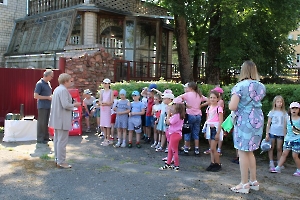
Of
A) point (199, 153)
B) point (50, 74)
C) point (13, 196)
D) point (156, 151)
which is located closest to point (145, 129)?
point (156, 151)

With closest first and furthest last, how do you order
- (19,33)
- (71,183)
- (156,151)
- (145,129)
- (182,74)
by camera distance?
1. (71,183)
2. (156,151)
3. (145,129)
4. (182,74)
5. (19,33)

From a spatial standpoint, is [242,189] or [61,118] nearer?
[242,189]

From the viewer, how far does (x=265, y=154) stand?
26.1 feet

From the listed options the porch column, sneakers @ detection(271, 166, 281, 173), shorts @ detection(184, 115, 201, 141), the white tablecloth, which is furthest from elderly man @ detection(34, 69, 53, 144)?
the porch column

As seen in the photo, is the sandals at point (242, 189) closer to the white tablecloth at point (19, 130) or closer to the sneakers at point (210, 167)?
the sneakers at point (210, 167)

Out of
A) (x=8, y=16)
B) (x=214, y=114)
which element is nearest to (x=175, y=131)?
(x=214, y=114)

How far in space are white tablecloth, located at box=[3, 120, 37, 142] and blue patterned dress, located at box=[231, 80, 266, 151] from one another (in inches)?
238

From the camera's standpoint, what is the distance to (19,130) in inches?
354

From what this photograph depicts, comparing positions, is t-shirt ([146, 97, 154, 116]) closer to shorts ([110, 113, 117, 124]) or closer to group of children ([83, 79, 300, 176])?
group of children ([83, 79, 300, 176])

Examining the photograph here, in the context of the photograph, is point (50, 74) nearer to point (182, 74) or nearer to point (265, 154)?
point (265, 154)

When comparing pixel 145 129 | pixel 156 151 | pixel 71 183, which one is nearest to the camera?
pixel 71 183

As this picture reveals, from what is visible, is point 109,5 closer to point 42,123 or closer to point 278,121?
point 42,123

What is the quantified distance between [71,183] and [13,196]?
0.94m

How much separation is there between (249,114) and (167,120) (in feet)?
6.79
